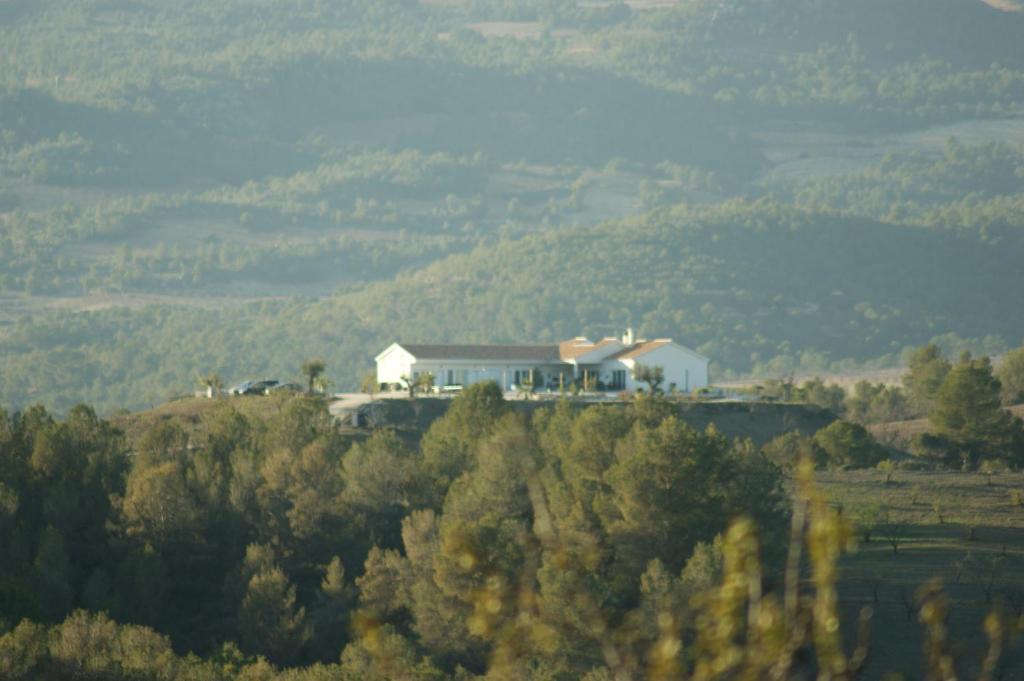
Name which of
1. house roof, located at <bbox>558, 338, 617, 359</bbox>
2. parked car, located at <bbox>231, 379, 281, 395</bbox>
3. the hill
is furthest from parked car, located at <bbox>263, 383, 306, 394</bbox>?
the hill

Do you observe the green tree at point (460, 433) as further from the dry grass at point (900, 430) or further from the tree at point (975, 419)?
the dry grass at point (900, 430)

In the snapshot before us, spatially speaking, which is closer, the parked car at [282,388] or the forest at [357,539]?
the forest at [357,539]

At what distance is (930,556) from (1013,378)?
4594 centimetres

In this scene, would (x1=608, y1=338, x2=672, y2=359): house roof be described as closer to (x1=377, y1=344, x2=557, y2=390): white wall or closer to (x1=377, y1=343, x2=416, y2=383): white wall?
(x1=377, y1=344, x2=557, y2=390): white wall

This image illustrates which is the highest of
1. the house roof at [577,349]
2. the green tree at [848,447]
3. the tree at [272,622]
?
the house roof at [577,349]

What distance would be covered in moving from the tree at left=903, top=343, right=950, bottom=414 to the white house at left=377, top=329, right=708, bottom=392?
501 inches

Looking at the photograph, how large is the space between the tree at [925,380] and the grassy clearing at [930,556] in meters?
25.3

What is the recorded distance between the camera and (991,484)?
53.2 m

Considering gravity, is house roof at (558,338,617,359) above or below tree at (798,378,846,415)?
above

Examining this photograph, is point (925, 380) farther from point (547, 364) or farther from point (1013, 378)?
point (547, 364)

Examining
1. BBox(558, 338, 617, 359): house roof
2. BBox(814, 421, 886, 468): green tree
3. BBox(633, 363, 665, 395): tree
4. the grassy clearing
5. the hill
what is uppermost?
the hill

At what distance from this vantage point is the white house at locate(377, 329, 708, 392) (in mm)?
71688

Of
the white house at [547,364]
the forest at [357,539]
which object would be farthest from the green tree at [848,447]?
the white house at [547,364]

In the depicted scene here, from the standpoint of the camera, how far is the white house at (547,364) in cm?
7169
